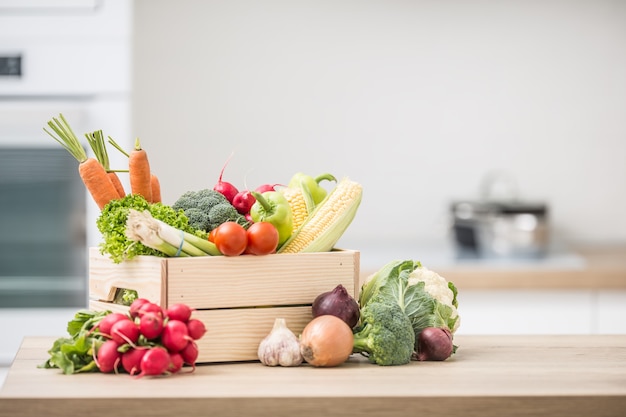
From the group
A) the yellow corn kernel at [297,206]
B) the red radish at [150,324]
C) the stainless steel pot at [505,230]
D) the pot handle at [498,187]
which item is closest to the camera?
the red radish at [150,324]

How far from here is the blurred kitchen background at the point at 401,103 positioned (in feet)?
13.8

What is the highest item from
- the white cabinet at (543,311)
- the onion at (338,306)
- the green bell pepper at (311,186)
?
the green bell pepper at (311,186)

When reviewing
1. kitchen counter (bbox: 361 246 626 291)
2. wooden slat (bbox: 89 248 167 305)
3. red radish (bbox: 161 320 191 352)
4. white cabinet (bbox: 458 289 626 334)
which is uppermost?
wooden slat (bbox: 89 248 167 305)

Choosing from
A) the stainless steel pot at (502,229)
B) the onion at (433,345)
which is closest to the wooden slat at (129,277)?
the onion at (433,345)

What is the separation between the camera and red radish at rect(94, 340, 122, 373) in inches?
55.6

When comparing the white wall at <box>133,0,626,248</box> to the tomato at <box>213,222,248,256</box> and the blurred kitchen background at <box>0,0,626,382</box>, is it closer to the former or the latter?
the blurred kitchen background at <box>0,0,626,382</box>

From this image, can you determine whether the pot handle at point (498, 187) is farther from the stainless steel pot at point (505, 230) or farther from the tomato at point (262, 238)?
the tomato at point (262, 238)

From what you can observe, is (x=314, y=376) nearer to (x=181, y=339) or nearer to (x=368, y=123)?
(x=181, y=339)

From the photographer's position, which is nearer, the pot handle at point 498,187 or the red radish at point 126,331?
the red radish at point 126,331

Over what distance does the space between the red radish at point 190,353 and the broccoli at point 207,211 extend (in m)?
0.27

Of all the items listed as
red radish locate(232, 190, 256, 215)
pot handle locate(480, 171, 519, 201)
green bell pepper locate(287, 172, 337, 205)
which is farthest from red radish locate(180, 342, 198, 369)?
pot handle locate(480, 171, 519, 201)

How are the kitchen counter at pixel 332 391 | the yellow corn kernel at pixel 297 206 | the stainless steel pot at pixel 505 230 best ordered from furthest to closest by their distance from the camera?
the stainless steel pot at pixel 505 230 < the yellow corn kernel at pixel 297 206 < the kitchen counter at pixel 332 391

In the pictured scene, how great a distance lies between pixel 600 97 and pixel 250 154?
5.74ft

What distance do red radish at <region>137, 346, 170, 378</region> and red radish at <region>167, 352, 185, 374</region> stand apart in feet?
0.05
